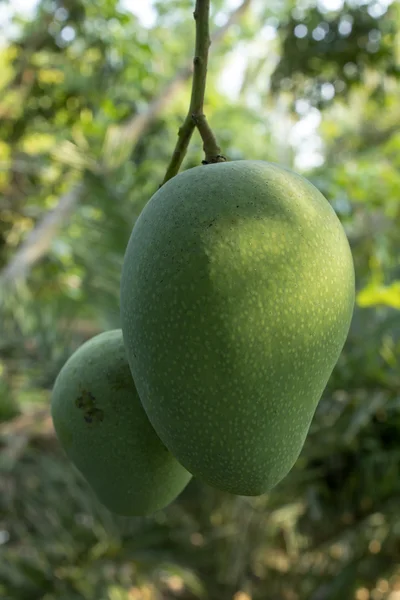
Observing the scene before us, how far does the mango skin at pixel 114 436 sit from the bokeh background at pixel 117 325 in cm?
68

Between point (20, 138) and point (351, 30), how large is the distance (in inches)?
65.1

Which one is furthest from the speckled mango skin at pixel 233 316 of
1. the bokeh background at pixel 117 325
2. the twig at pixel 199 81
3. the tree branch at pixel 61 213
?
the tree branch at pixel 61 213

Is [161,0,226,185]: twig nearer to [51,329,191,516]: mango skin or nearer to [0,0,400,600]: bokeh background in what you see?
[51,329,191,516]: mango skin

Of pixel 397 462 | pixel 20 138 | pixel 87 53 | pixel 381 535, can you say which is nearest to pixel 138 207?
pixel 397 462

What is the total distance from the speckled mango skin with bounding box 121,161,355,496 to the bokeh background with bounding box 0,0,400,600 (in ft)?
2.30

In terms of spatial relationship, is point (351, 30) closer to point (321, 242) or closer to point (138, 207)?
point (138, 207)

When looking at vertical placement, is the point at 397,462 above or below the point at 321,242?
below

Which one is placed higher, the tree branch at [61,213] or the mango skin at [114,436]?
the mango skin at [114,436]

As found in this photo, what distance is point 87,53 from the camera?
8.70 feet

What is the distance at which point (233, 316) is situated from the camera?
0.39 meters

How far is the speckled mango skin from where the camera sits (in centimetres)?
39

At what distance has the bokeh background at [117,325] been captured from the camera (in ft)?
4.98

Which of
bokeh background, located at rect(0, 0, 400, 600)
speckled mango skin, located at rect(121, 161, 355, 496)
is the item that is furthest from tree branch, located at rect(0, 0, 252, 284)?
speckled mango skin, located at rect(121, 161, 355, 496)

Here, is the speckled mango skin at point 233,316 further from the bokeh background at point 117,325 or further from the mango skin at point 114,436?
the bokeh background at point 117,325
